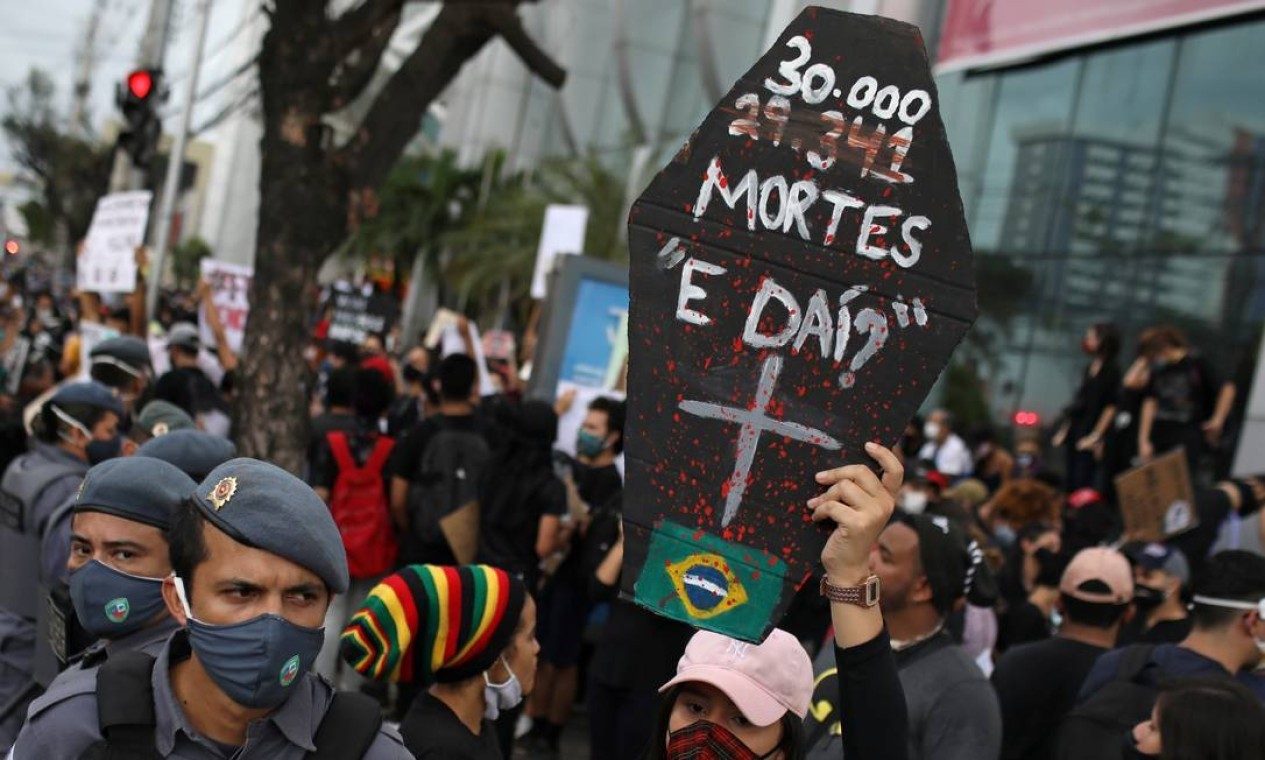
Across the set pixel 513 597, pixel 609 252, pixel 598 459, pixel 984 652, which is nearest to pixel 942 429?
pixel 598 459

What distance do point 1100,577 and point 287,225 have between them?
4.89 m

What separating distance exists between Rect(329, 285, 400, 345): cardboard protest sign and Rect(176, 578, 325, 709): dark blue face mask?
1341 centimetres

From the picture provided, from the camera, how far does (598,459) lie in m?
8.03

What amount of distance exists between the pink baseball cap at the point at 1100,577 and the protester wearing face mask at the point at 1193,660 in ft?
2.23

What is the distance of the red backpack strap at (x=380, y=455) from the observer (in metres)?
8.14

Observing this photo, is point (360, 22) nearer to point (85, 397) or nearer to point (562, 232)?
point (85, 397)

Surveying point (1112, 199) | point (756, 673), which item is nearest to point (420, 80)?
point (756, 673)

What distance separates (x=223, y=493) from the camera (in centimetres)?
257

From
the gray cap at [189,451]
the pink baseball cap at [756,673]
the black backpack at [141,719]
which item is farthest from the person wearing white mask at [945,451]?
the black backpack at [141,719]

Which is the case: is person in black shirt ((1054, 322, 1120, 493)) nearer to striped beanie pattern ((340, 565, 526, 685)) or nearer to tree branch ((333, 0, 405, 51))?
tree branch ((333, 0, 405, 51))

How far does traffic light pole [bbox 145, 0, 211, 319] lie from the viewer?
19.5 meters

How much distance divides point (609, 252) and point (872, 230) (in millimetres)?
24011

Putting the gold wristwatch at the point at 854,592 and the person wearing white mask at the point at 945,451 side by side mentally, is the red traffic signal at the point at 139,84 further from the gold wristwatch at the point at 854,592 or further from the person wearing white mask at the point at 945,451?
the gold wristwatch at the point at 854,592

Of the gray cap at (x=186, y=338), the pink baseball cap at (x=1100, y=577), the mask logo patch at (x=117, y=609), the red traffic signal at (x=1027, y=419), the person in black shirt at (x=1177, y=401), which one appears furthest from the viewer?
the red traffic signal at (x=1027, y=419)
